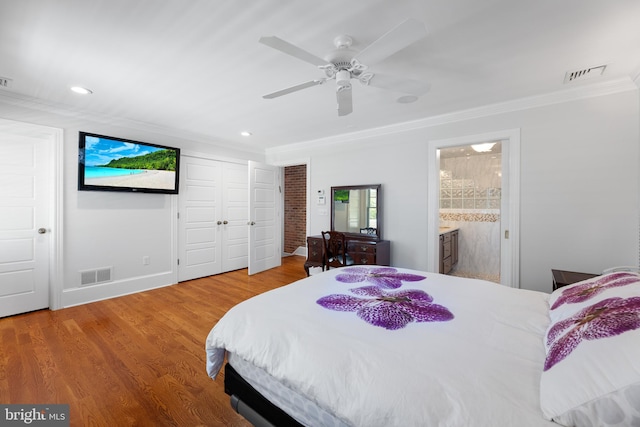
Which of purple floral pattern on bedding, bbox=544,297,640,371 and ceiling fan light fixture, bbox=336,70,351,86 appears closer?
purple floral pattern on bedding, bbox=544,297,640,371

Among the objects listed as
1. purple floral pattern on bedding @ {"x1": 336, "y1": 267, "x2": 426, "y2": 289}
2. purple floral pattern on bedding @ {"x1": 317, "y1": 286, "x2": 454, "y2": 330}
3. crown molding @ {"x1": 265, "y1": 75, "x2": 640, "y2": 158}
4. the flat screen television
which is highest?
crown molding @ {"x1": 265, "y1": 75, "x2": 640, "y2": 158}

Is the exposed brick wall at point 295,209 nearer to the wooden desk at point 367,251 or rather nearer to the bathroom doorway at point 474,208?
the wooden desk at point 367,251

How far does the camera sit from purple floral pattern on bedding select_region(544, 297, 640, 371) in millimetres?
884

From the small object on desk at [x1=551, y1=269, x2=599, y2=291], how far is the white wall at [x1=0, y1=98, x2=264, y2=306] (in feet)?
15.5

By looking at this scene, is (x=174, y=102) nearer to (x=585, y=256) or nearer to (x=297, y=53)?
(x=297, y=53)

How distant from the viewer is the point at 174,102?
9.70 ft

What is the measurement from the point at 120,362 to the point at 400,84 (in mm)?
3059

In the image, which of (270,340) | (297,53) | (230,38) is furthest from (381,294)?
(230,38)

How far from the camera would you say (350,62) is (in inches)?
74.9

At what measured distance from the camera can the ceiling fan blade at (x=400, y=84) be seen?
1.90m

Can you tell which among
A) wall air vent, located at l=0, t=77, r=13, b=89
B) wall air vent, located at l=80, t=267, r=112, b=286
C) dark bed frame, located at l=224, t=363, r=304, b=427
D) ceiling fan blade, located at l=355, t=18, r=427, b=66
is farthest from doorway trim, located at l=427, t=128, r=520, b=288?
wall air vent, located at l=80, t=267, r=112, b=286

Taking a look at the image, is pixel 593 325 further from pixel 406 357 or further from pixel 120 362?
pixel 120 362

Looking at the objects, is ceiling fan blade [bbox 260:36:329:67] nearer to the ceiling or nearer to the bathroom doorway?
the ceiling

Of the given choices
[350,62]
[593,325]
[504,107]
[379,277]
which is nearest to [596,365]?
[593,325]
